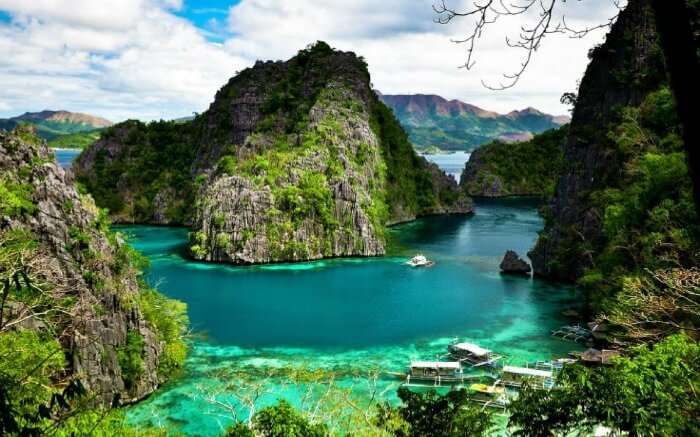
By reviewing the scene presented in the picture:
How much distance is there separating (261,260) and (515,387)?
132 ft

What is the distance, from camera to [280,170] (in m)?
70.3

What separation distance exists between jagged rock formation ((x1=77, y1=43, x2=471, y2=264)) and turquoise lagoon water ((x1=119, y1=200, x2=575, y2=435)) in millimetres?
4807

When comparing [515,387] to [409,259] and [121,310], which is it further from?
[409,259]

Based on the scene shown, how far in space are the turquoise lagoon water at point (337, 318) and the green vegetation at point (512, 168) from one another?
81.0m

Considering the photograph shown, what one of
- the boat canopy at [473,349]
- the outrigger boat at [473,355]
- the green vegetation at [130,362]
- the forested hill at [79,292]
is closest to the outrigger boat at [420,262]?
the outrigger boat at [473,355]

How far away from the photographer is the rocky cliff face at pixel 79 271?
24.5 m

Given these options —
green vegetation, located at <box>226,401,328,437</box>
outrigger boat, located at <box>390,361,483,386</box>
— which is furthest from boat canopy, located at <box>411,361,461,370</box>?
green vegetation, located at <box>226,401,328,437</box>

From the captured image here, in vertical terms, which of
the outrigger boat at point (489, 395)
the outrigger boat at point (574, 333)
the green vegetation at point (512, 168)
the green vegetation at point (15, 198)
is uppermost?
the green vegetation at point (512, 168)

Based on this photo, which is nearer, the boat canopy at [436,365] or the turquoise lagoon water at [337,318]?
the turquoise lagoon water at [337,318]

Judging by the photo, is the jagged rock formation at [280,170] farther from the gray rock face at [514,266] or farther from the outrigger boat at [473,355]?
the outrigger boat at [473,355]

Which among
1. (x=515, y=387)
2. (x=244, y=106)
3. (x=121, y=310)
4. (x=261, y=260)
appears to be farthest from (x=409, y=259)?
(x=244, y=106)

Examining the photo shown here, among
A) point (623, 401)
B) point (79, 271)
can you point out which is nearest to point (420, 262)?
point (79, 271)

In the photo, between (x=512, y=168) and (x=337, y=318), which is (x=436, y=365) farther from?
(x=512, y=168)

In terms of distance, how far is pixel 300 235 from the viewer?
65.3 meters
